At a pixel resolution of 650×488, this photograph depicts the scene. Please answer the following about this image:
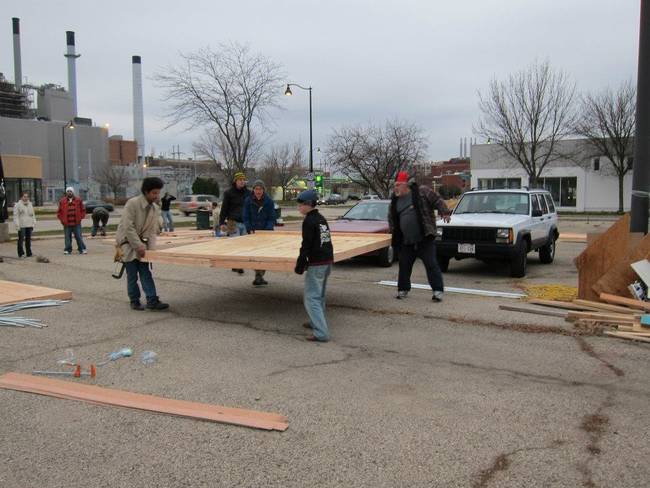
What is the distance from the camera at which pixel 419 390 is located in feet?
15.0

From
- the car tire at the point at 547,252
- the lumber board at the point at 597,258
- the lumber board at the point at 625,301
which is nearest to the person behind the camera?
the lumber board at the point at 625,301

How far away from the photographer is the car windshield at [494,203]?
11477 millimetres

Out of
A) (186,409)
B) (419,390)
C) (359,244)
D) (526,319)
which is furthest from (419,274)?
(186,409)

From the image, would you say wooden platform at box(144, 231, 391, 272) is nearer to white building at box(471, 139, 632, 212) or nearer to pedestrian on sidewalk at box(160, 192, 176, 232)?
pedestrian on sidewalk at box(160, 192, 176, 232)

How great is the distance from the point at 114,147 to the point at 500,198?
108m

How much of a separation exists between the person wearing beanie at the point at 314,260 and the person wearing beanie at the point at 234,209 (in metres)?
4.24

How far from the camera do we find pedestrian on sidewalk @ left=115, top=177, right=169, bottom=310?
736 cm

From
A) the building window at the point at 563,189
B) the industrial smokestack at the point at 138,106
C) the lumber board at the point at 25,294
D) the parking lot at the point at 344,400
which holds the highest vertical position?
the industrial smokestack at the point at 138,106

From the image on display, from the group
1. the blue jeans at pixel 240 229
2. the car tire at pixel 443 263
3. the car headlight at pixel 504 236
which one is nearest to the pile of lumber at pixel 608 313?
the car headlight at pixel 504 236

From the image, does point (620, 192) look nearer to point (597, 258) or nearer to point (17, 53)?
point (597, 258)

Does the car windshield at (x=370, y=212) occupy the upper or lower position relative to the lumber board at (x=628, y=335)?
upper

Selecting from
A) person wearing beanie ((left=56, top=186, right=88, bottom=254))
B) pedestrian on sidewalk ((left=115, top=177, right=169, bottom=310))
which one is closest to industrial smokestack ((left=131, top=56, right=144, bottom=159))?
person wearing beanie ((left=56, top=186, right=88, bottom=254))

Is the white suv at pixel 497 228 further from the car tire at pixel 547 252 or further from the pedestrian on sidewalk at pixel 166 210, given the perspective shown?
the pedestrian on sidewalk at pixel 166 210

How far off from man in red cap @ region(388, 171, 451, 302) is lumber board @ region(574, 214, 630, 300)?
75.5 inches
